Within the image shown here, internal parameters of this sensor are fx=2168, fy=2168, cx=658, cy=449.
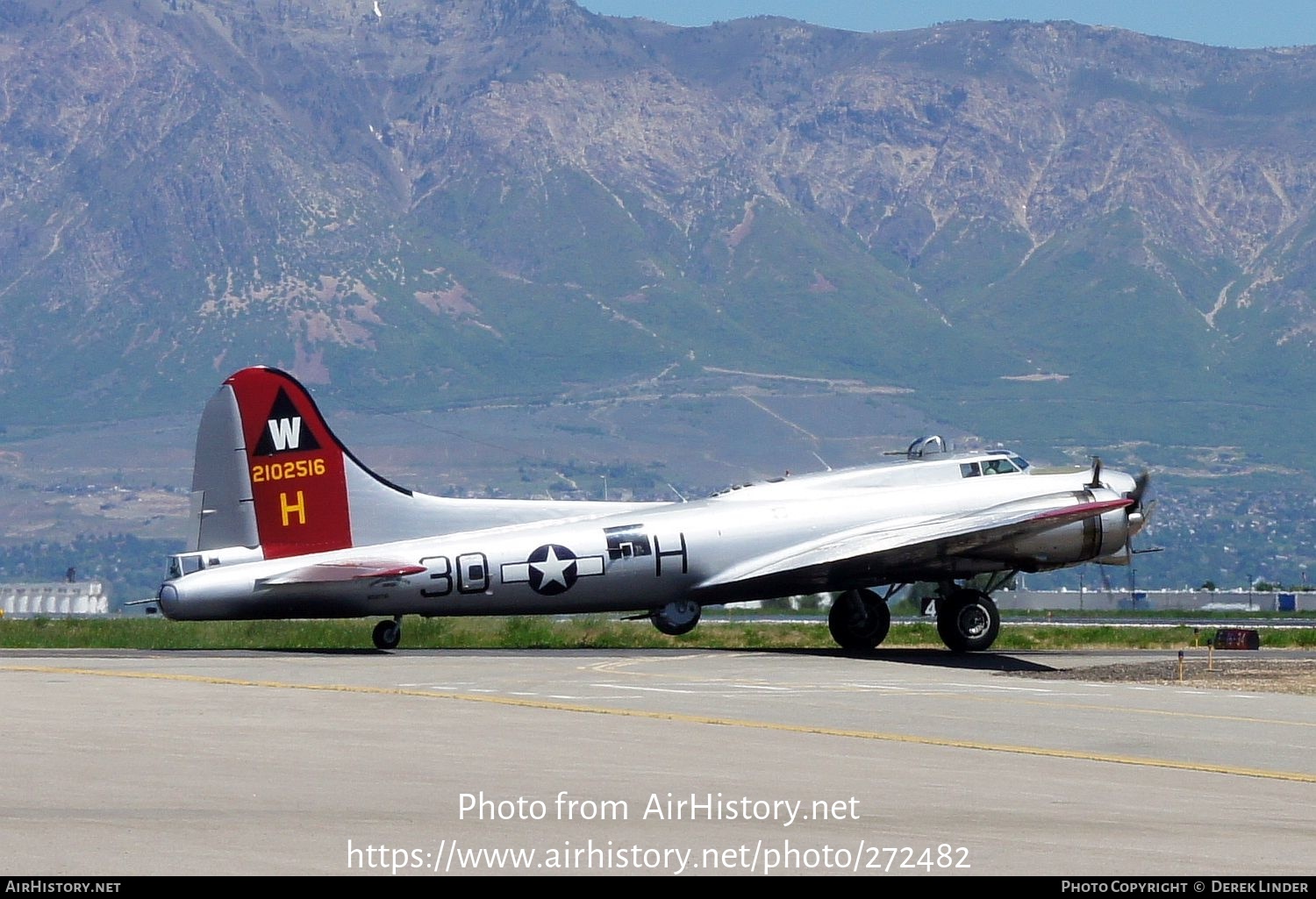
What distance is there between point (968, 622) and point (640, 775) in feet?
89.3

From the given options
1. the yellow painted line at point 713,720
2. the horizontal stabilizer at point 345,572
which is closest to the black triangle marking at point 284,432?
the horizontal stabilizer at point 345,572

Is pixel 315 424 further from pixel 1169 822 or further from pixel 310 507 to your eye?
pixel 1169 822

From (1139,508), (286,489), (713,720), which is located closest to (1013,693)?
(713,720)

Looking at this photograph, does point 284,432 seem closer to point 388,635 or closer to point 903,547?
point 388,635

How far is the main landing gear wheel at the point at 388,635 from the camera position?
47.7 meters

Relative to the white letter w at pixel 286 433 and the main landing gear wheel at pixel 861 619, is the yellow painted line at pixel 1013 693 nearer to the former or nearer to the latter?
the white letter w at pixel 286 433

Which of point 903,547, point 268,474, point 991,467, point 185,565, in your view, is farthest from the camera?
point 991,467

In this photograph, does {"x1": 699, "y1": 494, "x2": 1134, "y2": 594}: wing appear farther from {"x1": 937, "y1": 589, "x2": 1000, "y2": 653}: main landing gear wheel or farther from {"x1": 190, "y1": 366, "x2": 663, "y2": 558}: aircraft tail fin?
{"x1": 190, "y1": 366, "x2": 663, "y2": 558}: aircraft tail fin

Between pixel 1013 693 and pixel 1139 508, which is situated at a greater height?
pixel 1139 508

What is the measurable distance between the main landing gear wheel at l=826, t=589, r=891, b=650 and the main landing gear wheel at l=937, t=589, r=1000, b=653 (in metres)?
1.52

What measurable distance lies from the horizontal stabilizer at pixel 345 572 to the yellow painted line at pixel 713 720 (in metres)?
5.57

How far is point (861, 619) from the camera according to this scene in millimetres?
50625

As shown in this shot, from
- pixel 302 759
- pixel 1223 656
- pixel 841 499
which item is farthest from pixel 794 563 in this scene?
pixel 302 759

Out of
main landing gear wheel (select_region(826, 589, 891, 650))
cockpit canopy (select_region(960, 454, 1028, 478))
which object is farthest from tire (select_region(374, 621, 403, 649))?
cockpit canopy (select_region(960, 454, 1028, 478))
